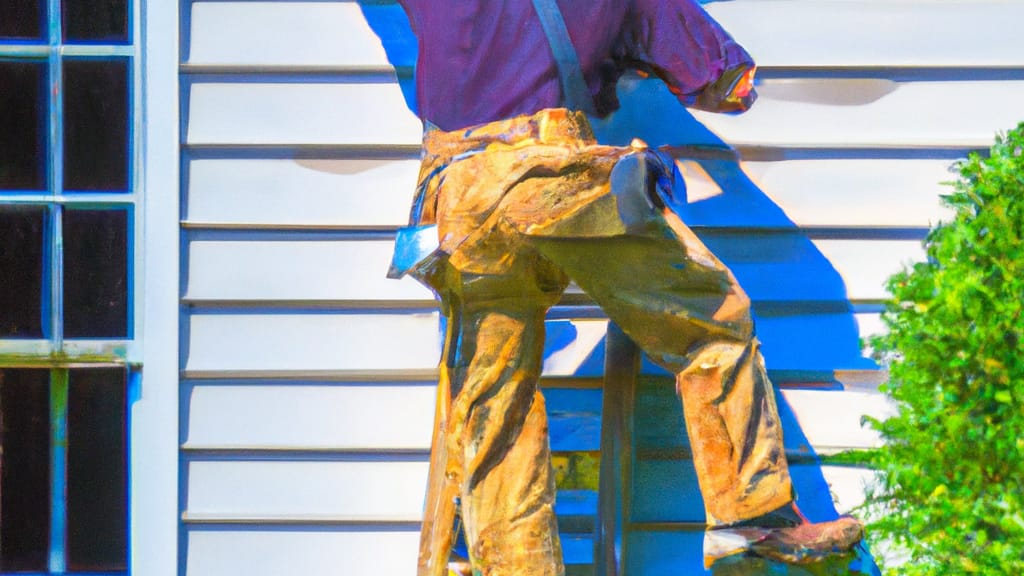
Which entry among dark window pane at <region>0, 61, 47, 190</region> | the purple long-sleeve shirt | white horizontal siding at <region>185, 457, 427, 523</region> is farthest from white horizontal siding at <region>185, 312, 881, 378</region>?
the purple long-sleeve shirt

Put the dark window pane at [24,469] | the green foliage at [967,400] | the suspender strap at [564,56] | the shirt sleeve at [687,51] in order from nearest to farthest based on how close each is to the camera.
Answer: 1. the suspender strap at [564,56]
2. the green foliage at [967,400]
3. the shirt sleeve at [687,51]
4. the dark window pane at [24,469]

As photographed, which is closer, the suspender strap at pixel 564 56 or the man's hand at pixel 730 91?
the suspender strap at pixel 564 56

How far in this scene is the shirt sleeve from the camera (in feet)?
8.72

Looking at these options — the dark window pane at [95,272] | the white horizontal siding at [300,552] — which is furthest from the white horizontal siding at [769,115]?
the white horizontal siding at [300,552]

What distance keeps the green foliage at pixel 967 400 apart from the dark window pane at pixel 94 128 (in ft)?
7.11

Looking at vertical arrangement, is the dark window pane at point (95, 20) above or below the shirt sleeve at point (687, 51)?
above

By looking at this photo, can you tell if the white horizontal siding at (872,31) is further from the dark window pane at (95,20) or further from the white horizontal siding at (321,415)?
the dark window pane at (95,20)

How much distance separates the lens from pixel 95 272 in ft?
10.5

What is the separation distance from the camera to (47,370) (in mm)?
3182

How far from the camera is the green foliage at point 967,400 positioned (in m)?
2.53

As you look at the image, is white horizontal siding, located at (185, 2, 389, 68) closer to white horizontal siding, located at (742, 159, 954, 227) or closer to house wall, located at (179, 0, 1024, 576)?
house wall, located at (179, 0, 1024, 576)

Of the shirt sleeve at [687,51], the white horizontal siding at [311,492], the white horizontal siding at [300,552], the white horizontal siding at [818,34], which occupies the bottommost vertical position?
the white horizontal siding at [300,552]

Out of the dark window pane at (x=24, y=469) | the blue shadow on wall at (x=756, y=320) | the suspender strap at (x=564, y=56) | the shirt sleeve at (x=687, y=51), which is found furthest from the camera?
the dark window pane at (x=24, y=469)

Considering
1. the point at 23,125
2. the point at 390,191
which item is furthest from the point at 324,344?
the point at 23,125
